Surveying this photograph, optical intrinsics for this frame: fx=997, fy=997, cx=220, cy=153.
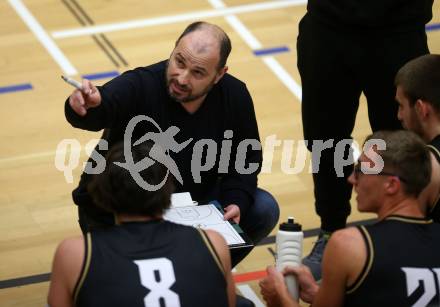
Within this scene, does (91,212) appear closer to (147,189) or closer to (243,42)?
(147,189)

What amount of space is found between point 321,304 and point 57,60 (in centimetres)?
467

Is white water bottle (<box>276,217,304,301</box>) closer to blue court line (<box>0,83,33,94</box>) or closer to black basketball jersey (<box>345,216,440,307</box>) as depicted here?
black basketball jersey (<box>345,216,440,307</box>)

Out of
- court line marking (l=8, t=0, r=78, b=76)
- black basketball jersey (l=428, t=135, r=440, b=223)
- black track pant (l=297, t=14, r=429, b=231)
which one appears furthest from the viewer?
court line marking (l=8, t=0, r=78, b=76)

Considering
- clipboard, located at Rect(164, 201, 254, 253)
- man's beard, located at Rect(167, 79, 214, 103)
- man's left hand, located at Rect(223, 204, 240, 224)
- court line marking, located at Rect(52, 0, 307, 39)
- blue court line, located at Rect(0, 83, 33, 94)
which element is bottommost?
blue court line, located at Rect(0, 83, 33, 94)

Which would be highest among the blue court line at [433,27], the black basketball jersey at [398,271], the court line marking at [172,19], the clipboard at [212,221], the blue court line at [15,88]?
the black basketball jersey at [398,271]

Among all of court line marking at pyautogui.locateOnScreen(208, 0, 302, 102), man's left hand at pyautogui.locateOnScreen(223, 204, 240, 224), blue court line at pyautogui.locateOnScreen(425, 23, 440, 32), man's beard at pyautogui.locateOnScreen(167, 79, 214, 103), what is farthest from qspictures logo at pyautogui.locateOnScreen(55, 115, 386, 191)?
blue court line at pyautogui.locateOnScreen(425, 23, 440, 32)

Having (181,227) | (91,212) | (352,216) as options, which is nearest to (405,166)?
(181,227)

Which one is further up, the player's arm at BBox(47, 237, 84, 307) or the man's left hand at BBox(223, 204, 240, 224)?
the player's arm at BBox(47, 237, 84, 307)

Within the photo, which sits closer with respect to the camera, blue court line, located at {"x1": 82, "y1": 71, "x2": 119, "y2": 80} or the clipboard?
the clipboard

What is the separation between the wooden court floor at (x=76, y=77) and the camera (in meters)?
5.89

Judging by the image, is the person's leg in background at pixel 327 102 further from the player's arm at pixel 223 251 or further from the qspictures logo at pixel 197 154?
the player's arm at pixel 223 251

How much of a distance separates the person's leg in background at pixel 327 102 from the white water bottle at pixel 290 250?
53.1 inches

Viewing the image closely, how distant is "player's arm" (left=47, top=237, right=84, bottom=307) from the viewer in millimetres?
3562

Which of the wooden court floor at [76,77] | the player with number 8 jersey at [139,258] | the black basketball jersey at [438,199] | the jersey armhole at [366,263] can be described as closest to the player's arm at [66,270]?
the player with number 8 jersey at [139,258]
